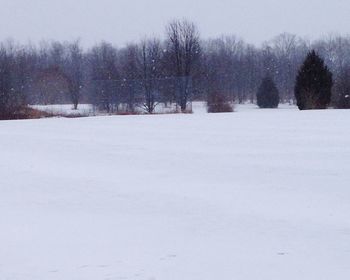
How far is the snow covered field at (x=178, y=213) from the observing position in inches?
244

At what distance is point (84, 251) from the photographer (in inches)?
266

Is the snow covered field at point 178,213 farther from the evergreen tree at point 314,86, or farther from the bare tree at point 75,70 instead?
the bare tree at point 75,70

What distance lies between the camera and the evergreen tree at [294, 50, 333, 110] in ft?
133

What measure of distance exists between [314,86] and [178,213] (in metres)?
34.1

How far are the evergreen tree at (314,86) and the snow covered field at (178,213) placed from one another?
80.9ft

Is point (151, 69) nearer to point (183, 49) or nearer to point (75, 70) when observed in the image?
point (183, 49)

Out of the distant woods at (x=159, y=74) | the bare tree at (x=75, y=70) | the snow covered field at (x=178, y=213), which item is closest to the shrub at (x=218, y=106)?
the distant woods at (x=159, y=74)

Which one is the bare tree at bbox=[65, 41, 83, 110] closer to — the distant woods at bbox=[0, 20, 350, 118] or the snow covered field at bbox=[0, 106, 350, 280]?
the distant woods at bbox=[0, 20, 350, 118]

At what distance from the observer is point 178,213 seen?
8523 millimetres

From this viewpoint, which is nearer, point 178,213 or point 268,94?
point 178,213

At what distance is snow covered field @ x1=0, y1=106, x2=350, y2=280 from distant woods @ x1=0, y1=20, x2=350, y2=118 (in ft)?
96.9

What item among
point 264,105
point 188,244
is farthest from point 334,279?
point 264,105

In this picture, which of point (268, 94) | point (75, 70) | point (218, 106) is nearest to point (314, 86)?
point (218, 106)

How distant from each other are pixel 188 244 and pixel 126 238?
84cm
